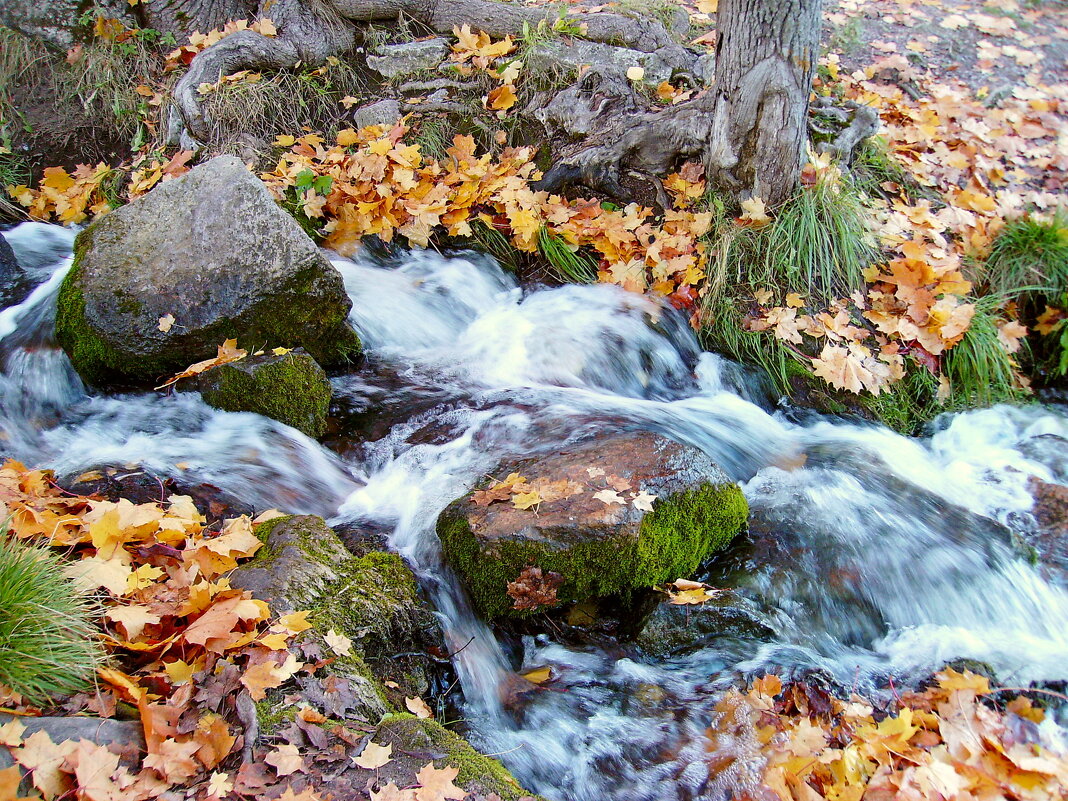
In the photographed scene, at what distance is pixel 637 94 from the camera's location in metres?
5.31

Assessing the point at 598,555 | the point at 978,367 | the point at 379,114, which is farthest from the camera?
the point at 379,114

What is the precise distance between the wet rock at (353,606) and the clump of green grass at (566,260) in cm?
257

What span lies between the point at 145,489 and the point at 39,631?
118 centimetres

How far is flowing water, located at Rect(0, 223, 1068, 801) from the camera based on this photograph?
283 centimetres

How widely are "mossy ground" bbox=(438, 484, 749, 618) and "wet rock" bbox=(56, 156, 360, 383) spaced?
166 cm

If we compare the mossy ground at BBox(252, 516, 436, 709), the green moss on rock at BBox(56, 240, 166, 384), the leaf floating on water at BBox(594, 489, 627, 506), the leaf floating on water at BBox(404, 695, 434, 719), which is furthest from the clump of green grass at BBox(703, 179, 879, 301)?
the green moss on rock at BBox(56, 240, 166, 384)

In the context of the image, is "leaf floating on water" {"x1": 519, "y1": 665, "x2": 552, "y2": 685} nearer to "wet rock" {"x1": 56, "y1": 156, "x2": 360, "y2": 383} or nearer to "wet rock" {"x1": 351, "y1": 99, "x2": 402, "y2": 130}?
"wet rock" {"x1": 56, "y1": 156, "x2": 360, "y2": 383}

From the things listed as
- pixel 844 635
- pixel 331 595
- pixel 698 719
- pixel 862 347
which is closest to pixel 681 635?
pixel 698 719

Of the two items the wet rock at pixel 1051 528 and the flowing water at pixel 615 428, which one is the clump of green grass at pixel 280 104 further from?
the wet rock at pixel 1051 528

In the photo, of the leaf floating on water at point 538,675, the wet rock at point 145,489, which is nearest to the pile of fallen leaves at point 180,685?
the wet rock at point 145,489

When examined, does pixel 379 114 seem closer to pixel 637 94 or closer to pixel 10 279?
pixel 637 94

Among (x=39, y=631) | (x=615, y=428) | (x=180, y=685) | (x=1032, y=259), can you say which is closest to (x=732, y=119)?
(x=615, y=428)

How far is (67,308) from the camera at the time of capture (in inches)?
151

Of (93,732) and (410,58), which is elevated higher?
(410,58)
